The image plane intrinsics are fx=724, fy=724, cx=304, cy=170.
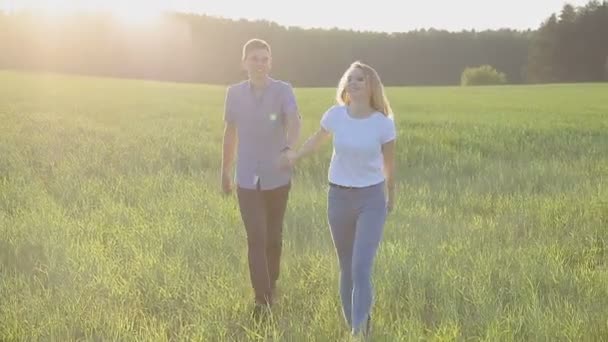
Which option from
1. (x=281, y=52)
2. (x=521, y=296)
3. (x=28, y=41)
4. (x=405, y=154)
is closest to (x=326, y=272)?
(x=521, y=296)

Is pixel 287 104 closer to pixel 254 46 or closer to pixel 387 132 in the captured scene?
pixel 254 46

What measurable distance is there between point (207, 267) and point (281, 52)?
103 meters

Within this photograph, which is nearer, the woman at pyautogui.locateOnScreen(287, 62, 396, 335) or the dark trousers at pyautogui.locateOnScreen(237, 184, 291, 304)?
the woman at pyautogui.locateOnScreen(287, 62, 396, 335)

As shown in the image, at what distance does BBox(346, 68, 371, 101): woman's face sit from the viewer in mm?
4238

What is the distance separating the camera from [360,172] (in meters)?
4.26

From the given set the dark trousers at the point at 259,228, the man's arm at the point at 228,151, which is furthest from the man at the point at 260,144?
the man's arm at the point at 228,151

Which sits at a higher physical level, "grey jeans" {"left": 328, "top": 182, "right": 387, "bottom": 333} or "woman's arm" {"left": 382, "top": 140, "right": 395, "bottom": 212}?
"woman's arm" {"left": 382, "top": 140, "right": 395, "bottom": 212}

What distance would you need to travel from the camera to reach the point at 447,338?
421 cm

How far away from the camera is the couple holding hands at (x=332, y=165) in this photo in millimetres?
4227

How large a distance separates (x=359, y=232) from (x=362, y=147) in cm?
50

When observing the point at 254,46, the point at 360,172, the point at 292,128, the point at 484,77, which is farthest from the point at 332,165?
the point at 484,77

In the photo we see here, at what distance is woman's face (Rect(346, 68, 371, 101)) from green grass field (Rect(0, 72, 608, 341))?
1.42 m

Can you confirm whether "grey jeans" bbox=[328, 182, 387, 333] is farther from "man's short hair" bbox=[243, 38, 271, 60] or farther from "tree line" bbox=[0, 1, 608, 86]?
"tree line" bbox=[0, 1, 608, 86]

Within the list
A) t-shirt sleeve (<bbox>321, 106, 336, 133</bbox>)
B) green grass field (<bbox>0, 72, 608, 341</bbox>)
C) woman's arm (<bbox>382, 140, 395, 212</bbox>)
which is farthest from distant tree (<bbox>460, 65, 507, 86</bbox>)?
t-shirt sleeve (<bbox>321, 106, 336, 133</bbox>)
